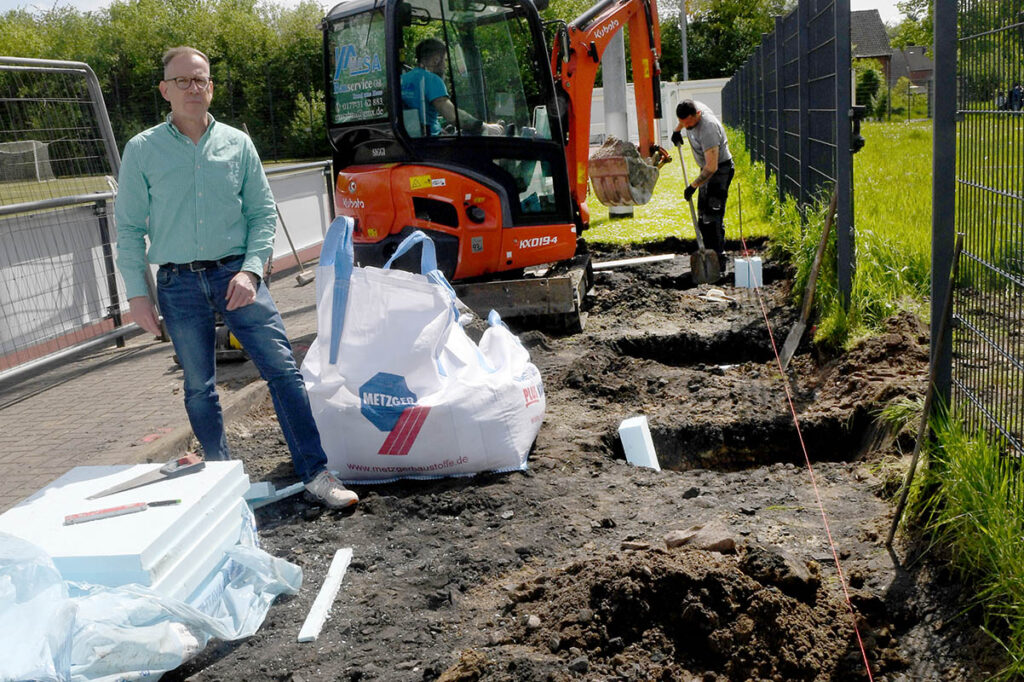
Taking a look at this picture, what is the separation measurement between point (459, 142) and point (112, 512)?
16.2ft

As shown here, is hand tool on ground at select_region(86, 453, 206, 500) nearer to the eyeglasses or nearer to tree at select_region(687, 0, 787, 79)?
the eyeglasses

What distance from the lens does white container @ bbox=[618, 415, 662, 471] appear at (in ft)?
16.8

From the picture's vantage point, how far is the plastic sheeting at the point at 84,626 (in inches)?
107

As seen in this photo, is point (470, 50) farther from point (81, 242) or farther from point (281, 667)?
point (281, 667)

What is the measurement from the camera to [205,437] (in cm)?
448

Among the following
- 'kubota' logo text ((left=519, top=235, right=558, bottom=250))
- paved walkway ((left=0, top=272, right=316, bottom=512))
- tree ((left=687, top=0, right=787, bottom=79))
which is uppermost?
tree ((left=687, top=0, right=787, bottom=79))

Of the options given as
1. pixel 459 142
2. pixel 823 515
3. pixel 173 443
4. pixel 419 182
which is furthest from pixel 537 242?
pixel 823 515

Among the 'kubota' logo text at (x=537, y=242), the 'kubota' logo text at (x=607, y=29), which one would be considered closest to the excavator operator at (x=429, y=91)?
the 'kubota' logo text at (x=537, y=242)

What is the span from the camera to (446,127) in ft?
25.2

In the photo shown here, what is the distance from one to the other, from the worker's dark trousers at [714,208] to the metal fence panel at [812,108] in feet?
2.59

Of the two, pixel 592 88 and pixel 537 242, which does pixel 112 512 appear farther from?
pixel 592 88

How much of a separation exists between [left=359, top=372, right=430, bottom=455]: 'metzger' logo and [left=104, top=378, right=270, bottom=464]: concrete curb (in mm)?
1302

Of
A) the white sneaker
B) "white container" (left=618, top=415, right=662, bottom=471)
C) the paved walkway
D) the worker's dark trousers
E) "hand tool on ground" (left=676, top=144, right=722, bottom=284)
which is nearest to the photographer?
the white sneaker

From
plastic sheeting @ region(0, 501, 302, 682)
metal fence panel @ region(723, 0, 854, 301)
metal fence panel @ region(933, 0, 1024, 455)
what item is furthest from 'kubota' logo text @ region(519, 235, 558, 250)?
plastic sheeting @ region(0, 501, 302, 682)
